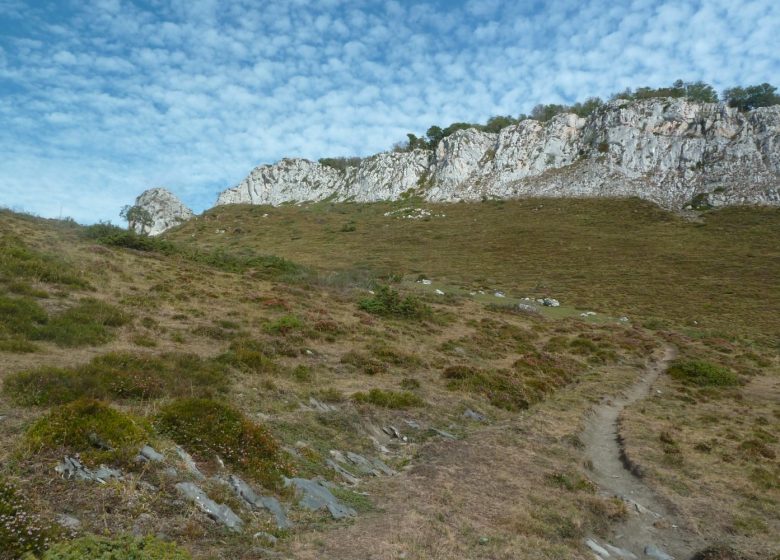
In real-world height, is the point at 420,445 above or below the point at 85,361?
below

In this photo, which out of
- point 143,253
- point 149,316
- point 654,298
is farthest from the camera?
point 654,298

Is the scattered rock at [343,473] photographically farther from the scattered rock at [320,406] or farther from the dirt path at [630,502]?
the dirt path at [630,502]

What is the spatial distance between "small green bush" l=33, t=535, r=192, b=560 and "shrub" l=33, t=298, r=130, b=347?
11.3m

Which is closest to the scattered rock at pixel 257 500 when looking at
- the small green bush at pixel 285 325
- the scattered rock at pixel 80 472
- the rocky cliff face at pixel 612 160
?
the scattered rock at pixel 80 472

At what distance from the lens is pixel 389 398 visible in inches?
585

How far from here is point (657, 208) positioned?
91500mm

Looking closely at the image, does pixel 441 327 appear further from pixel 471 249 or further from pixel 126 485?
pixel 471 249

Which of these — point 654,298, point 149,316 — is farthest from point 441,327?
point 654,298

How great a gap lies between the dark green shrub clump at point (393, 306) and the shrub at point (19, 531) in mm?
26664

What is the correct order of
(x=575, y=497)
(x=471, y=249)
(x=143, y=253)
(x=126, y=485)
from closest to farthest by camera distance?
1. (x=126, y=485)
2. (x=575, y=497)
3. (x=143, y=253)
4. (x=471, y=249)

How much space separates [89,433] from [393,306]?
85.2 feet

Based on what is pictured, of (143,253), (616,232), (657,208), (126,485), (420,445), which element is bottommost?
(420,445)

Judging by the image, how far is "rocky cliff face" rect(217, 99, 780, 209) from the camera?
9250 cm

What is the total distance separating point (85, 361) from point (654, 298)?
57.4m
